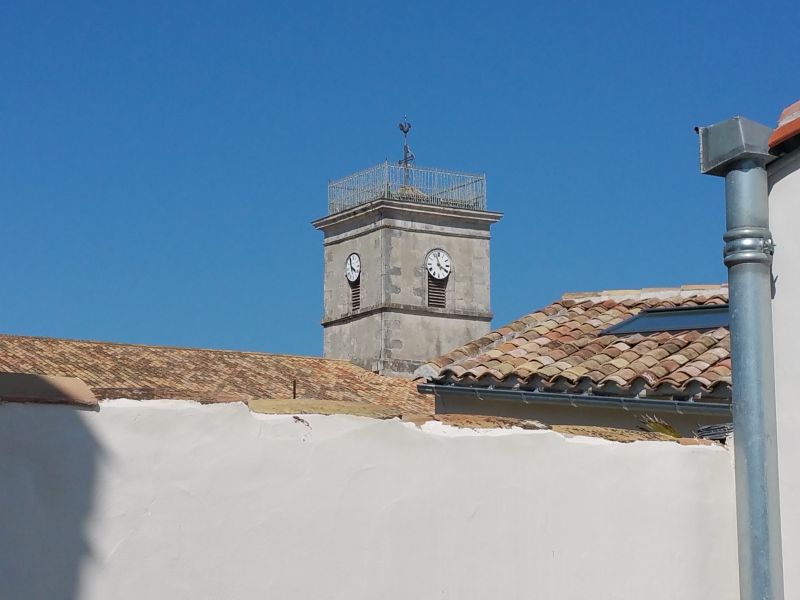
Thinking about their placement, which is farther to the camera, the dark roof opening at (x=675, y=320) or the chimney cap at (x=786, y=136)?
the dark roof opening at (x=675, y=320)

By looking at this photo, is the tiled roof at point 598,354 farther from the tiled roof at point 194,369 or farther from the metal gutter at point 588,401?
the tiled roof at point 194,369

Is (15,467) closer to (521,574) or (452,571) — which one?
(452,571)

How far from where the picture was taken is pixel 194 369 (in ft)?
90.9

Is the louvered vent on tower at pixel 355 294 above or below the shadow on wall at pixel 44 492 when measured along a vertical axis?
above

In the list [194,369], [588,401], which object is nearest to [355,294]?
[194,369]

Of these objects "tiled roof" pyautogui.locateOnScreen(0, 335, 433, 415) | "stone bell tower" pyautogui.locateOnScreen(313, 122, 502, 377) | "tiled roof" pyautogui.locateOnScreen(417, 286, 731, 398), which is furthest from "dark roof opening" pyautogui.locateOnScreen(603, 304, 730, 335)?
"stone bell tower" pyautogui.locateOnScreen(313, 122, 502, 377)

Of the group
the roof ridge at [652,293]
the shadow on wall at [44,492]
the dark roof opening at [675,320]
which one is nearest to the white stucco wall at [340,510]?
the shadow on wall at [44,492]

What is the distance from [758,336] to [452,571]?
162 cm

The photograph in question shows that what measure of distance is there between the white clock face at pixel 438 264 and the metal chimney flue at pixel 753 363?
3440cm

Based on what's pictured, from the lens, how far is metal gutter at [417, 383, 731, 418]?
11227 millimetres

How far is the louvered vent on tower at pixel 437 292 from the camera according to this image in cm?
3953

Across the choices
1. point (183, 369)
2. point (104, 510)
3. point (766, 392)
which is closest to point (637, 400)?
point (766, 392)

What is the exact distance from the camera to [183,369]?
27.6m

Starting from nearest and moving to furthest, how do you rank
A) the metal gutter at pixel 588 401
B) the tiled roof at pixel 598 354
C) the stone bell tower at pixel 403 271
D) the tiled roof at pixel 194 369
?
1. the metal gutter at pixel 588 401
2. the tiled roof at pixel 598 354
3. the tiled roof at pixel 194 369
4. the stone bell tower at pixel 403 271
